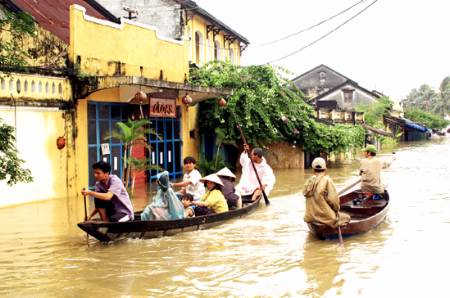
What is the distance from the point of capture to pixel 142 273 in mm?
8172

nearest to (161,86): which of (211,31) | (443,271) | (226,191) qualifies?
(226,191)

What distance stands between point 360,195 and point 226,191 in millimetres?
3054

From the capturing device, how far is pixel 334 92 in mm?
53656

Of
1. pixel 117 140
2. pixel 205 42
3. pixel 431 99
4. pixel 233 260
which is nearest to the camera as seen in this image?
pixel 233 260

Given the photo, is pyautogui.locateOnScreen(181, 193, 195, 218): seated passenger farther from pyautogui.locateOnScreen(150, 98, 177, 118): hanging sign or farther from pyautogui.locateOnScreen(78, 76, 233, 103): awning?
pyautogui.locateOnScreen(150, 98, 177, 118): hanging sign

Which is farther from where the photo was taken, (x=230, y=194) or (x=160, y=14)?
(x=160, y=14)

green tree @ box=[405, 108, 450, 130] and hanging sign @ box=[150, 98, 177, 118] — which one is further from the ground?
green tree @ box=[405, 108, 450, 130]

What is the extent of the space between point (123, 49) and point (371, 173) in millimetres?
8773

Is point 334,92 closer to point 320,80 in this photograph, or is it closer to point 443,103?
point 320,80

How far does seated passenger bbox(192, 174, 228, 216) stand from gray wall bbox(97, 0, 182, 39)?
15.0 meters

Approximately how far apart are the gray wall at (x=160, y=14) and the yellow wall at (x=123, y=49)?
4.44 metres

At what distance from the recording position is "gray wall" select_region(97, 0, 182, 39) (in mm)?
25344

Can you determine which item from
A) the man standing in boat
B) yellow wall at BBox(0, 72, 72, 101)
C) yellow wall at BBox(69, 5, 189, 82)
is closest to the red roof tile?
yellow wall at BBox(69, 5, 189, 82)

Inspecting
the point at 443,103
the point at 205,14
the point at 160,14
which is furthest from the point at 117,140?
the point at 443,103
